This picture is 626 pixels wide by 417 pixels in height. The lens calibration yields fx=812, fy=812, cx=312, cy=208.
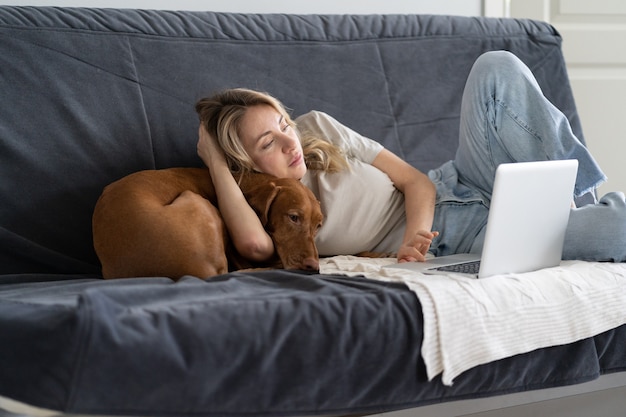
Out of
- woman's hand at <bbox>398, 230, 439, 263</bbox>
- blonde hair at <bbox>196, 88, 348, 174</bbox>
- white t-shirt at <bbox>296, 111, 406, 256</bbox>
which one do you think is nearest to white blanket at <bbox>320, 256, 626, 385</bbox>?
woman's hand at <bbox>398, 230, 439, 263</bbox>

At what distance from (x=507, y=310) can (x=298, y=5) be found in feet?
5.59

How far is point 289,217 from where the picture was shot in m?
1.86

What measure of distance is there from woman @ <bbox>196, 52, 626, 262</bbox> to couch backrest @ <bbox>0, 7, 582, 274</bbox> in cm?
16

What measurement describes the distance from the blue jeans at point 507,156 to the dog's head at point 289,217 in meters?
0.43

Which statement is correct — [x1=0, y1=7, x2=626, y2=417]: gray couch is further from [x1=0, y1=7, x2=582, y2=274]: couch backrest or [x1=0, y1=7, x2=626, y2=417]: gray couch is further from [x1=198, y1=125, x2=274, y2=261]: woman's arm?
[x1=198, y1=125, x2=274, y2=261]: woman's arm

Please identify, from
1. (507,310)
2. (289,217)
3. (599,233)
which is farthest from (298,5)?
(507,310)

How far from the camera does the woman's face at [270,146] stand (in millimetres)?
2006

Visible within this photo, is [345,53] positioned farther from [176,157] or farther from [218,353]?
[218,353]

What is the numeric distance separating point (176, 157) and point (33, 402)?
1042 mm

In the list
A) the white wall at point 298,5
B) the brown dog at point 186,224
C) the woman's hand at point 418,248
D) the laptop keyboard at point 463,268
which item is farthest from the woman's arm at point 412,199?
the white wall at point 298,5

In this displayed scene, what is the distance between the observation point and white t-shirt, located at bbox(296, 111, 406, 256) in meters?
2.06

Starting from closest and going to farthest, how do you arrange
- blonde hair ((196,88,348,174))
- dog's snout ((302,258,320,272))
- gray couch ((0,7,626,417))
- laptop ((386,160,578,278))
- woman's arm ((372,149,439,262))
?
gray couch ((0,7,626,417))
laptop ((386,160,578,278))
dog's snout ((302,258,320,272))
woman's arm ((372,149,439,262))
blonde hair ((196,88,348,174))

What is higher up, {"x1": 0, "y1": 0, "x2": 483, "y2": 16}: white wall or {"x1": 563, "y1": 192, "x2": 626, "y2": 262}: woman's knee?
{"x1": 0, "y1": 0, "x2": 483, "y2": 16}: white wall

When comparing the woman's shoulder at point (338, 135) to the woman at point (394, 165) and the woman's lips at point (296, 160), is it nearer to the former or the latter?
the woman at point (394, 165)
